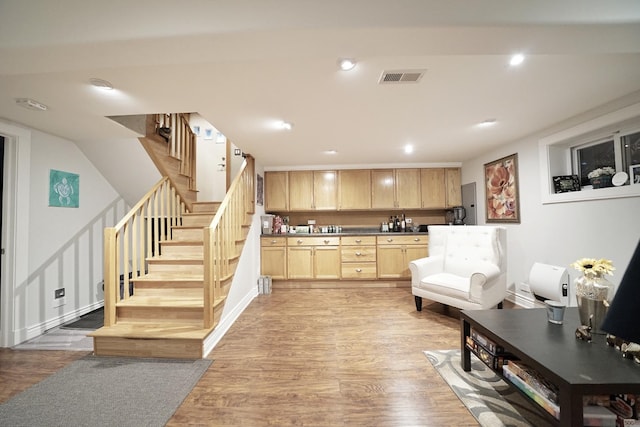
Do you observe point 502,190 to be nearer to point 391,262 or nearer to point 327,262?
point 391,262

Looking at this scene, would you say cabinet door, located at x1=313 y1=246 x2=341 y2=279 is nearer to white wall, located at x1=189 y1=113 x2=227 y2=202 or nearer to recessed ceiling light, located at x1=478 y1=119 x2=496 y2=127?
white wall, located at x1=189 y1=113 x2=227 y2=202

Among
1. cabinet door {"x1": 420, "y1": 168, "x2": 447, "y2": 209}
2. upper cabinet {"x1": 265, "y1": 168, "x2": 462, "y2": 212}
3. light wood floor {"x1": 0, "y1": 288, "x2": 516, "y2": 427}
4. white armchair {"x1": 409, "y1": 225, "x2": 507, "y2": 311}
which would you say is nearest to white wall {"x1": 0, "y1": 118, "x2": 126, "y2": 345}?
light wood floor {"x1": 0, "y1": 288, "x2": 516, "y2": 427}

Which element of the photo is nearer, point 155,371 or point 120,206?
point 155,371

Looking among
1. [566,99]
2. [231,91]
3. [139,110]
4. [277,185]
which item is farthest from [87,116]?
[566,99]

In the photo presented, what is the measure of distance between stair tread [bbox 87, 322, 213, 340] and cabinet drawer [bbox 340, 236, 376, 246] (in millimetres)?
2625

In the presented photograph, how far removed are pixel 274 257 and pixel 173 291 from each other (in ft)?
6.13

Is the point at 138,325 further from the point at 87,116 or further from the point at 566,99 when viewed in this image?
the point at 566,99

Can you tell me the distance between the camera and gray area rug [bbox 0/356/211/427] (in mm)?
1552

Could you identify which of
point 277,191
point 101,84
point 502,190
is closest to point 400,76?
point 101,84

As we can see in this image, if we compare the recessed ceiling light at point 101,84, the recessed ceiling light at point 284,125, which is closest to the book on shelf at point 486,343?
the recessed ceiling light at point 284,125

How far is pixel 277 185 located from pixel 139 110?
2.63m

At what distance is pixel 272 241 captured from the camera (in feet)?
14.6

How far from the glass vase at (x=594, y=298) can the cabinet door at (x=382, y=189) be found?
10.2 ft

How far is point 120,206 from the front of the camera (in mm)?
3760
